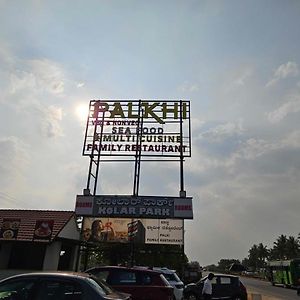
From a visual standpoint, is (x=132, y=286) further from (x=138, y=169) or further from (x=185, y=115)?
(x=185, y=115)

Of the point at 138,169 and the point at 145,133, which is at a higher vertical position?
the point at 145,133

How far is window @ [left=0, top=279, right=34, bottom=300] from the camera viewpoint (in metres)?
5.16

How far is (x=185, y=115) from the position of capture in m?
23.8

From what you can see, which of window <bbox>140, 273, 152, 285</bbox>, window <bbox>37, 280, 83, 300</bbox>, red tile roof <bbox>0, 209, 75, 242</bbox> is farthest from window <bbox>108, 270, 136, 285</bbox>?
red tile roof <bbox>0, 209, 75, 242</bbox>

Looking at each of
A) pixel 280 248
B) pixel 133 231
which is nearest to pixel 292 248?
pixel 280 248

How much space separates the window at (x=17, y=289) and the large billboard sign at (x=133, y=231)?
17.1m

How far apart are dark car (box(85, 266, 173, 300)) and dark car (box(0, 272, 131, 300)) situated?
137 inches

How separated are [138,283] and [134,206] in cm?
1248

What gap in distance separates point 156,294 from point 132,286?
0.67 metres

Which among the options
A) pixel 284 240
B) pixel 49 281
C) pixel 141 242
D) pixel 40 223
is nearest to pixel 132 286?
pixel 49 281

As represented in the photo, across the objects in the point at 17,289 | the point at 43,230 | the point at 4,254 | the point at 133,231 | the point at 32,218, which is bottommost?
the point at 17,289

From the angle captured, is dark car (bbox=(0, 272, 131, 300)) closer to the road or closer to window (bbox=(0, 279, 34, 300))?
window (bbox=(0, 279, 34, 300))

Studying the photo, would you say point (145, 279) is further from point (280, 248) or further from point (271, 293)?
point (280, 248)

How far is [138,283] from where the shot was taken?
28.9ft
